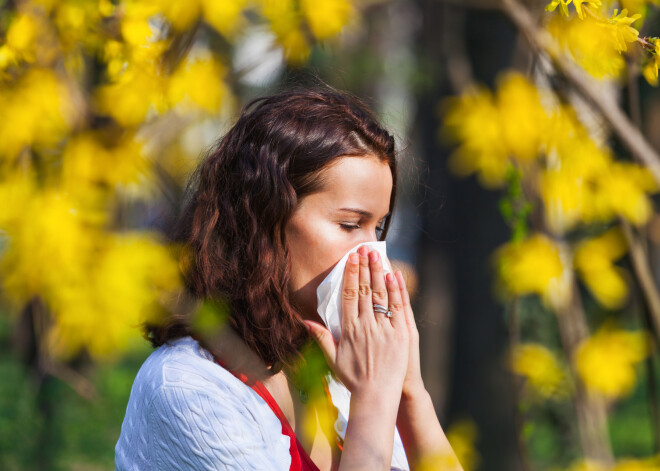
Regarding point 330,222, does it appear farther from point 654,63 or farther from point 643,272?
point 643,272

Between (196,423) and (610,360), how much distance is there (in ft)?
6.59

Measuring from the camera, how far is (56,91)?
2.40m

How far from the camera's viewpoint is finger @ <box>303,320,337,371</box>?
1.74 m

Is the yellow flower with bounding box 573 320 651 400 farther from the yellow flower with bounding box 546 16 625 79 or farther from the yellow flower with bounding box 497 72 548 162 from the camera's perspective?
the yellow flower with bounding box 546 16 625 79

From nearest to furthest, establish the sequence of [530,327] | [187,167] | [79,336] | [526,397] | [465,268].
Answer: [79,336]
[187,167]
[526,397]
[465,268]
[530,327]

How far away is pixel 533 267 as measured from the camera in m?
2.90

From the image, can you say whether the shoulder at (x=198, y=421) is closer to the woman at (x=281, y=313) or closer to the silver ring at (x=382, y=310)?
the woman at (x=281, y=313)

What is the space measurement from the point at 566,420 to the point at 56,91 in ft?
15.8

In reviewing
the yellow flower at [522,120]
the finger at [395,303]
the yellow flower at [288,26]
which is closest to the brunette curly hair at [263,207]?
the finger at [395,303]

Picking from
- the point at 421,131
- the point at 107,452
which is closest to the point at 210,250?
the point at 421,131

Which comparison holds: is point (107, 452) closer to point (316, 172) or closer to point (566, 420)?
point (566, 420)

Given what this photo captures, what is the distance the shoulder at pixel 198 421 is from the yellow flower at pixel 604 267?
181cm

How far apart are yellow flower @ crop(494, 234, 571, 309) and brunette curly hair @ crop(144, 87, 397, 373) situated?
1120mm

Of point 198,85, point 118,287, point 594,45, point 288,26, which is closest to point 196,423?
point 118,287
